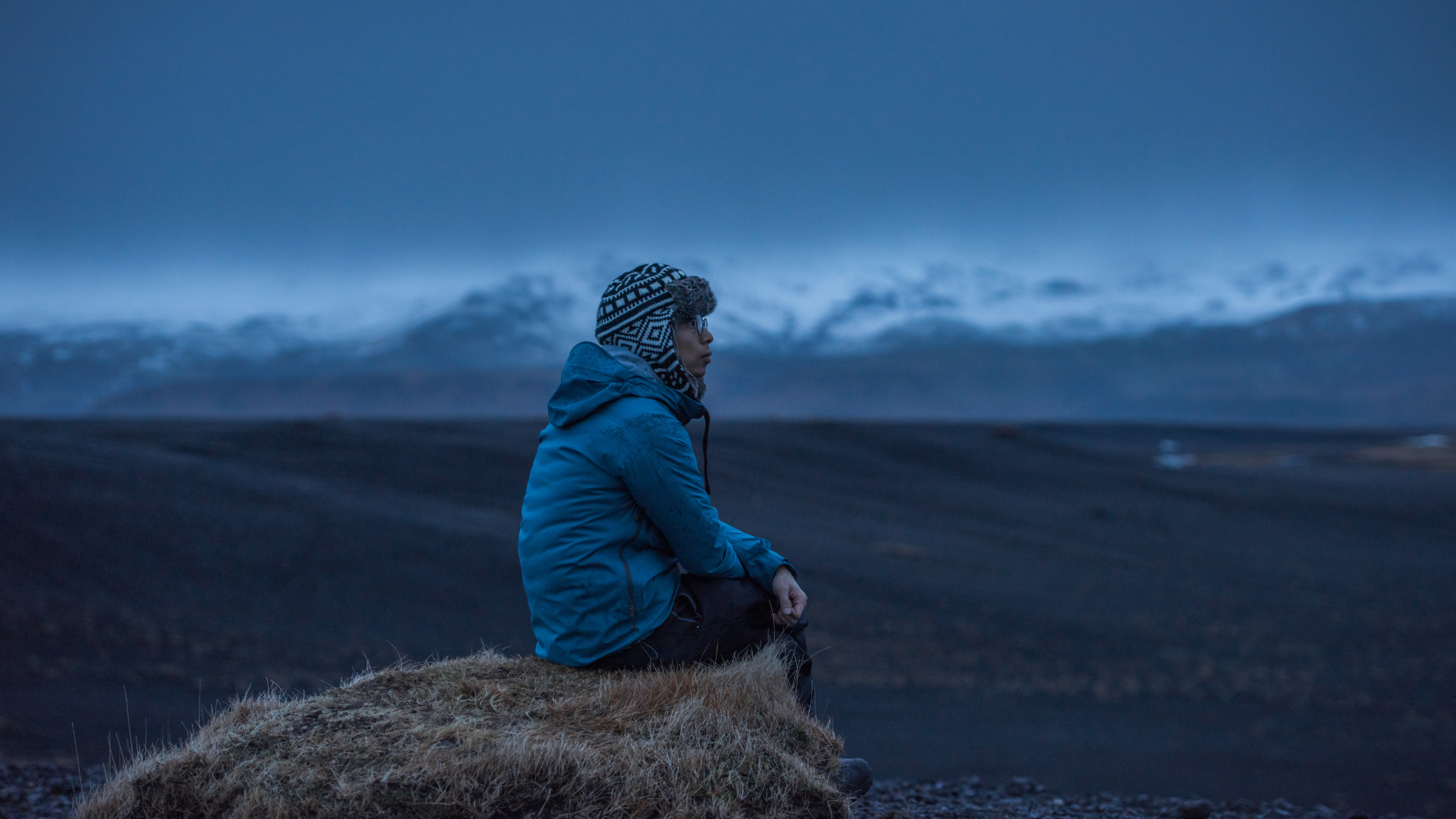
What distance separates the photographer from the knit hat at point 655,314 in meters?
3.16

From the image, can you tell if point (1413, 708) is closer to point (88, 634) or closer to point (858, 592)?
point (858, 592)

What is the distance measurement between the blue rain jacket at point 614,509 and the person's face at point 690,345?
0.12m

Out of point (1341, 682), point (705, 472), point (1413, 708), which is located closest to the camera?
point (705, 472)

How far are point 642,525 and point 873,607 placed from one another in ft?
38.4

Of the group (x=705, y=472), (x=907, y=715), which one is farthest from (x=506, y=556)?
(x=705, y=472)

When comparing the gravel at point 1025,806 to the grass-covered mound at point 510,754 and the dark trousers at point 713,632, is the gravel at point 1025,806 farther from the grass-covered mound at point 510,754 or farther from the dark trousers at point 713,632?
the grass-covered mound at point 510,754

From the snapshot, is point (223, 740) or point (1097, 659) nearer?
point (223, 740)

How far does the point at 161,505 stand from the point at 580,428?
47.1 feet

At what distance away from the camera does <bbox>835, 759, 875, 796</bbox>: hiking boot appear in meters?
3.01

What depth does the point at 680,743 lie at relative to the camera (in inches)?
109

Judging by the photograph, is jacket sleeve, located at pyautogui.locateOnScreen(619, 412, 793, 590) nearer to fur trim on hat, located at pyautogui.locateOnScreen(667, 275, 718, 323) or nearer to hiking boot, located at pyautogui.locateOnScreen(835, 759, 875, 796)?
fur trim on hat, located at pyautogui.locateOnScreen(667, 275, 718, 323)

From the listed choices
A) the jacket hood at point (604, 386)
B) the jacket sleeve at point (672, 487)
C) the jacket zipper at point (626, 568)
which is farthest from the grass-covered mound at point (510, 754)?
the jacket hood at point (604, 386)

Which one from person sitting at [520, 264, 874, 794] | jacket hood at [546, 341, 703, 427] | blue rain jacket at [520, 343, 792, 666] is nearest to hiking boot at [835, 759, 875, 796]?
person sitting at [520, 264, 874, 794]

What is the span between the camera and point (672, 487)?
2.92 meters
